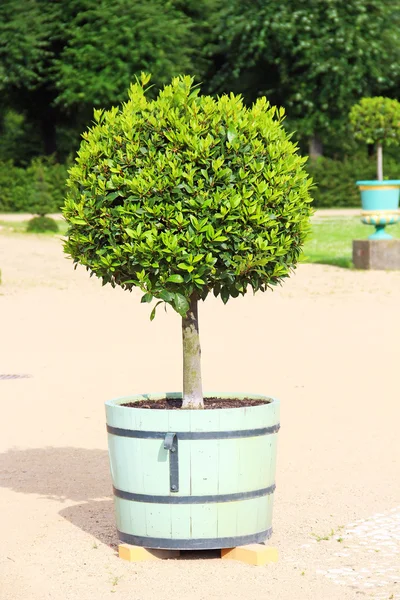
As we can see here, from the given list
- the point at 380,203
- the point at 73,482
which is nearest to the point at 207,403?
the point at 73,482

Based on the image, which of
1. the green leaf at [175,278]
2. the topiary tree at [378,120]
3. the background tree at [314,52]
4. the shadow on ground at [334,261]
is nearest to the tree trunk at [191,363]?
the green leaf at [175,278]

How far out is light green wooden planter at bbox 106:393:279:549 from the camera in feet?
16.5

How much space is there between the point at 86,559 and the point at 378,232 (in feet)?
52.3

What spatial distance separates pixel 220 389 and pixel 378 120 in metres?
12.3

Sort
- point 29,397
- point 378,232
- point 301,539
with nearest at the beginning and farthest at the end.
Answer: point 301,539 → point 29,397 → point 378,232

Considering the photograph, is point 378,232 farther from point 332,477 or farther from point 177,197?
point 177,197

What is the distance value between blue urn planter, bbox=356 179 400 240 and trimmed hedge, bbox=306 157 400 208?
21183 millimetres

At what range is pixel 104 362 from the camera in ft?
35.4

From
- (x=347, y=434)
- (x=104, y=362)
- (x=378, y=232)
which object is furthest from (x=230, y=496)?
(x=378, y=232)

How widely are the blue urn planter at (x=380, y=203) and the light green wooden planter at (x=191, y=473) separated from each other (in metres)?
15.4

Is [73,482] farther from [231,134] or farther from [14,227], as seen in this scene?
[14,227]

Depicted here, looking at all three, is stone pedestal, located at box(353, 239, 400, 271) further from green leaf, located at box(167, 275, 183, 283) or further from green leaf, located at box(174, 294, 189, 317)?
green leaf, located at box(167, 275, 183, 283)

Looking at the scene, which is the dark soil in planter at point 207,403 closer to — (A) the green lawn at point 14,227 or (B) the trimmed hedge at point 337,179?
(A) the green lawn at point 14,227

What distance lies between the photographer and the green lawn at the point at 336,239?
22.0 m
